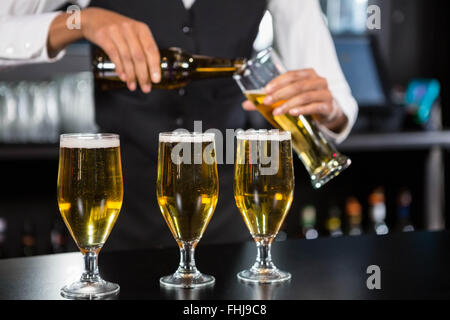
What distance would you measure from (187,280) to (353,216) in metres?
Result: 2.03

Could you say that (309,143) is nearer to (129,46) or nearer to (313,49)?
(129,46)

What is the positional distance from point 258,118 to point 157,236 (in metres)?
0.73

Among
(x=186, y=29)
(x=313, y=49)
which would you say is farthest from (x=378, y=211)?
(x=186, y=29)

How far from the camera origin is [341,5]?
9.27 ft

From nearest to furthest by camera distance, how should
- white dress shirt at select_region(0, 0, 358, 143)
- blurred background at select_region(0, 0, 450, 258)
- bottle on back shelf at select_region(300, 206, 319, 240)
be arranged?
white dress shirt at select_region(0, 0, 358, 143) < blurred background at select_region(0, 0, 450, 258) < bottle on back shelf at select_region(300, 206, 319, 240)

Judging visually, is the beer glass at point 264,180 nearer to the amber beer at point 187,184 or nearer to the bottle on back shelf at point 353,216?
the amber beer at point 187,184

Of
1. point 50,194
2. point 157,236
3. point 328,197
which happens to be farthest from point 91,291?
point 328,197

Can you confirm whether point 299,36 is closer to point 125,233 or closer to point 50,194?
point 125,233

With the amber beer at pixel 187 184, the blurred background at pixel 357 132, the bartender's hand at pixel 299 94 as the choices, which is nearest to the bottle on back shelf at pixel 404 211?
the blurred background at pixel 357 132

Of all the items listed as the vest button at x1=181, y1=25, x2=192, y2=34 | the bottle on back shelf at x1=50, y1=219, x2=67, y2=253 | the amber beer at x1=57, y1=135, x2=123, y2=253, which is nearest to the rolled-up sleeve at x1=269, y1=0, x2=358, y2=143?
the vest button at x1=181, y1=25, x2=192, y2=34

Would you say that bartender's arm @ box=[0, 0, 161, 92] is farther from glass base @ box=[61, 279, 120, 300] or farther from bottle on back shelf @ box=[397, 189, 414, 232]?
bottle on back shelf @ box=[397, 189, 414, 232]

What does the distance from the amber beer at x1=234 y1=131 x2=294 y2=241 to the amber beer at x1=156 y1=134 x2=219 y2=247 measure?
0.17ft

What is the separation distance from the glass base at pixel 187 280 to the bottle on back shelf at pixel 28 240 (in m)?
1.77

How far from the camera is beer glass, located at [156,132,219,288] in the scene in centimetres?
87
